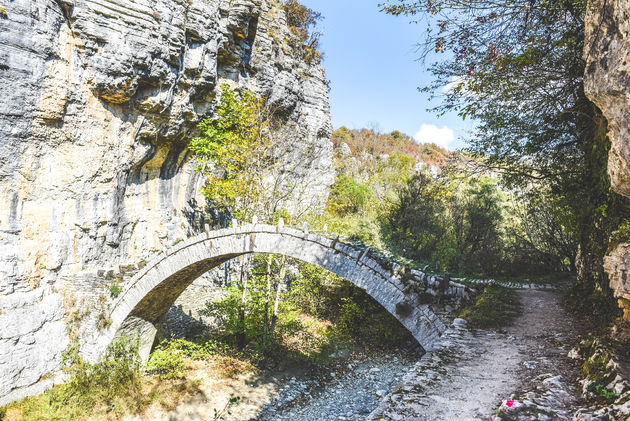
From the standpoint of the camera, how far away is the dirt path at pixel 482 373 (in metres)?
2.81

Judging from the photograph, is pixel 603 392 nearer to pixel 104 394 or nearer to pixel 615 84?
pixel 615 84

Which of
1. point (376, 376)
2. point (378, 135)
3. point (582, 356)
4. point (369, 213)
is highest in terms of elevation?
point (378, 135)

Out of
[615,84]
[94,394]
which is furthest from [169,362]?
[615,84]

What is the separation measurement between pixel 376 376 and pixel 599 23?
8.82m

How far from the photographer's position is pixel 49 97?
28.6 feet

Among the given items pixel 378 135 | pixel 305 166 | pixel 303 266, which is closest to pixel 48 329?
pixel 303 266

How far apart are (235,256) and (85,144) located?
19.9 feet

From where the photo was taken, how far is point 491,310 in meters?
5.50

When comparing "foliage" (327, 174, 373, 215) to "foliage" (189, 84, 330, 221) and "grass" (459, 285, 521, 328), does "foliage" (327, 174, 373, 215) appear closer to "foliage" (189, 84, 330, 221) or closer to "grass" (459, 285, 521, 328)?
"foliage" (189, 84, 330, 221)

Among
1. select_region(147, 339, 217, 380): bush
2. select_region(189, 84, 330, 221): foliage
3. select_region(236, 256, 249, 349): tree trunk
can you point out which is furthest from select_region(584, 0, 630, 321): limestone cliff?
select_region(147, 339, 217, 380): bush

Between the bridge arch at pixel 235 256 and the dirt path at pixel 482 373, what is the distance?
3.88 feet

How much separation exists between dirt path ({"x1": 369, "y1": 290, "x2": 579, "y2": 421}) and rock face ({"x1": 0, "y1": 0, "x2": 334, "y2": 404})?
7084mm

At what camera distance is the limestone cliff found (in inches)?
116

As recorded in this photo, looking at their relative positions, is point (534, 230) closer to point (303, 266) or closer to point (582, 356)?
point (303, 266)
